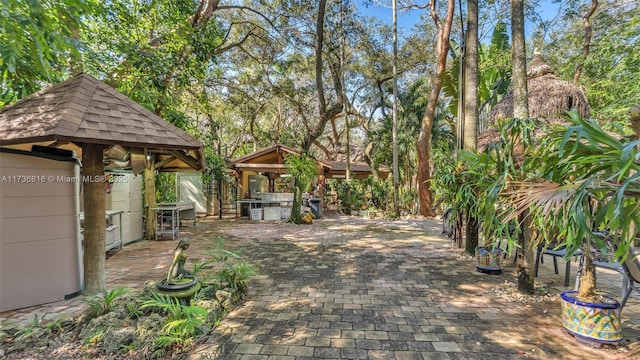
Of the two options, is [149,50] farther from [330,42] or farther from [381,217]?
[381,217]

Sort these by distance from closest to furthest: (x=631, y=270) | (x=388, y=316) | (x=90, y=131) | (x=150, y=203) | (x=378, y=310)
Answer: (x=631, y=270), (x=90, y=131), (x=388, y=316), (x=378, y=310), (x=150, y=203)

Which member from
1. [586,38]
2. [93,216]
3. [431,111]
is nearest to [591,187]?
[93,216]

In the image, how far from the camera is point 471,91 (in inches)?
227

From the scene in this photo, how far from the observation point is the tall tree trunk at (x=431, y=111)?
10.6 m

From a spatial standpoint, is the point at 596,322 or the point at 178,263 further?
the point at 178,263

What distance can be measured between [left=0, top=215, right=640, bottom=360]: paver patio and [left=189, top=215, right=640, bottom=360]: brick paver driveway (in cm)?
1

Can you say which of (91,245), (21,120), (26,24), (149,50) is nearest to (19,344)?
(91,245)

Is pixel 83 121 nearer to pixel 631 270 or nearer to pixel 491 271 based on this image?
pixel 631 270

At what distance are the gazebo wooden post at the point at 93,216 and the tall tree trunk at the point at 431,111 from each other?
9.30 m

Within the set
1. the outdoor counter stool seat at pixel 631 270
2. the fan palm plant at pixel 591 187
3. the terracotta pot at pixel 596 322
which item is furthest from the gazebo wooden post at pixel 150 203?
the outdoor counter stool seat at pixel 631 270

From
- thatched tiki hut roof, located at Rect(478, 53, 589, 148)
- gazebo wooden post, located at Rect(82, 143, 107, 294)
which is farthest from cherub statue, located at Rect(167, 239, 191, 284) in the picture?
thatched tiki hut roof, located at Rect(478, 53, 589, 148)

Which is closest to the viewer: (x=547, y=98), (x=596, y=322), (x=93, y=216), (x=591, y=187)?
(x=591, y=187)

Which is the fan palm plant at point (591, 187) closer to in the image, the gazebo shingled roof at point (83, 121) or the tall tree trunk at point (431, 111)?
the gazebo shingled roof at point (83, 121)

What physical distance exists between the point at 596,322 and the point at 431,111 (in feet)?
33.4
